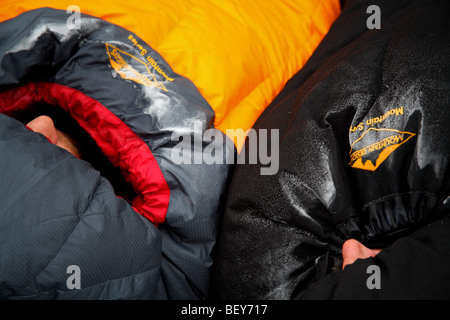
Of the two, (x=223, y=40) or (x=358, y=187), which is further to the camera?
(x=223, y=40)

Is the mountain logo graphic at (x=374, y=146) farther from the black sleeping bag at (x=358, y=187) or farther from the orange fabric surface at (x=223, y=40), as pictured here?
the orange fabric surface at (x=223, y=40)

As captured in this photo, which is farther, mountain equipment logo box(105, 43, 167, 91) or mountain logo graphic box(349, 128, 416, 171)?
mountain equipment logo box(105, 43, 167, 91)

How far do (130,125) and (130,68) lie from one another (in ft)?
0.40

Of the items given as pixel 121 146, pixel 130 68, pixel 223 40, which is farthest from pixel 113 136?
pixel 223 40

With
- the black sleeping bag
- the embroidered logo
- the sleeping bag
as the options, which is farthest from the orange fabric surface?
the embroidered logo

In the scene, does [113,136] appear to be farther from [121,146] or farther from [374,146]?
[374,146]

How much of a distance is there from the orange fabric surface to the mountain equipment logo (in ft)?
0.18

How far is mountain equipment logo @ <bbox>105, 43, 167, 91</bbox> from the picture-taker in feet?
2.26

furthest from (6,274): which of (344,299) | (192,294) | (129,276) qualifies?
(344,299)

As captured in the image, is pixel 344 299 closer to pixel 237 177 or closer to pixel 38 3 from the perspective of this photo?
pixel 237 177

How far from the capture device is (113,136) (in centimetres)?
68

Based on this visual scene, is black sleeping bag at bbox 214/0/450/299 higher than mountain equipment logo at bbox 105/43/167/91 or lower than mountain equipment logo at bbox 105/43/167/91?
lower

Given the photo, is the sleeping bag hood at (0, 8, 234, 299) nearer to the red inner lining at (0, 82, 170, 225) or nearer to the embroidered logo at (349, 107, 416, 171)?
the red inner lining at (0, 82, 170, 225)
